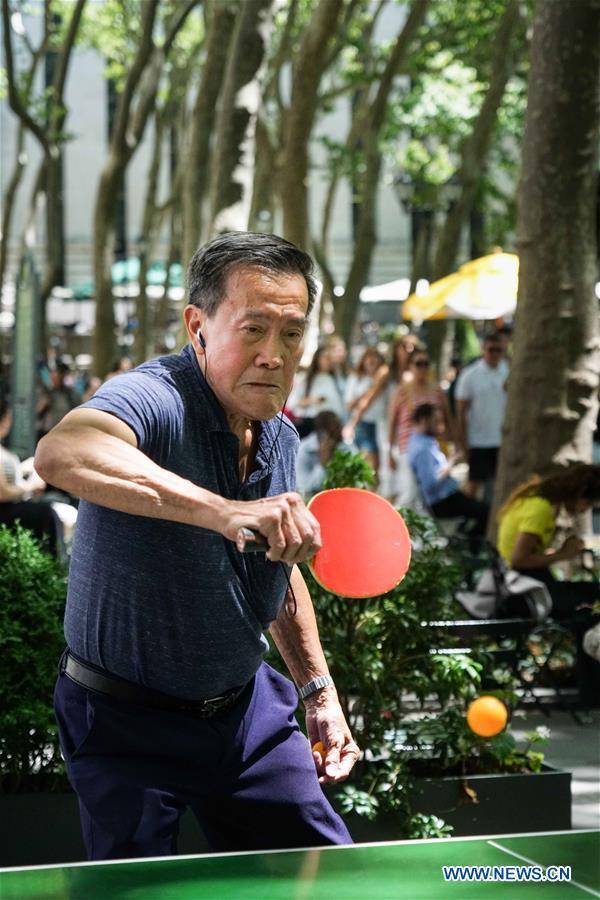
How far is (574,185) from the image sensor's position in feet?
32.3

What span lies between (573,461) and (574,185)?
177cm

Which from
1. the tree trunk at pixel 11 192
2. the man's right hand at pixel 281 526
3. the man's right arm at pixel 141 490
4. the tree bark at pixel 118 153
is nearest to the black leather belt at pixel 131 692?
the man's right arm at pixel 141 490

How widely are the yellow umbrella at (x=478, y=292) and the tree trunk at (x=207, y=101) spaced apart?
199 inches

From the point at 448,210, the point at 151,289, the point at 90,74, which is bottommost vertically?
the point at 151,289

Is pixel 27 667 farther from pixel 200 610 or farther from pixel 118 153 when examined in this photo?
pixel 118 153

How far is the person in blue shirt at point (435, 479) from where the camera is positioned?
44.9 feet

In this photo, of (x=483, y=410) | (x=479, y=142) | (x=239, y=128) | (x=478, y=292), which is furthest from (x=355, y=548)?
(x=479, y=142)

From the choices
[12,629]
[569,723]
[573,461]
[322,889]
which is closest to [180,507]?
[322,889]

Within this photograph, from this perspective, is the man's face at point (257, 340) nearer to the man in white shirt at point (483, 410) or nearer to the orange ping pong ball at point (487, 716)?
the orange ping pong ball at point (487, 716)

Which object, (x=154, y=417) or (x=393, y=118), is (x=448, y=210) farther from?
(x=154, y=417)

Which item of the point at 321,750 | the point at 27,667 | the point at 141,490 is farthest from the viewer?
the point at 27,667

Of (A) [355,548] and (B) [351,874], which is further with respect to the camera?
(A) [355,548]

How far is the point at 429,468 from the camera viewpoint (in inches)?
550

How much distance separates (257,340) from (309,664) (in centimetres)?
89
